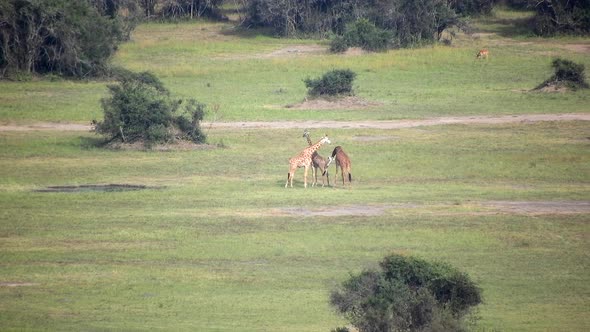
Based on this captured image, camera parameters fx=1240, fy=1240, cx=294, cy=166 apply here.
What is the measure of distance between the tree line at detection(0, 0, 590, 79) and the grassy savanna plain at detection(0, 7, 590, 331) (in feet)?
7.04

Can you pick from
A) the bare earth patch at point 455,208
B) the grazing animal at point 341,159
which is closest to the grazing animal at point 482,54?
the grazing animal at point 341,159

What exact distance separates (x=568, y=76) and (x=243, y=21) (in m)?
20.0

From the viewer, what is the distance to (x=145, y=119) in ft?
94.1

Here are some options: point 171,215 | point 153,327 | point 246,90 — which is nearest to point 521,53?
point 246,90

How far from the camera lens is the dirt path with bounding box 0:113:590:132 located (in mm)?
32156

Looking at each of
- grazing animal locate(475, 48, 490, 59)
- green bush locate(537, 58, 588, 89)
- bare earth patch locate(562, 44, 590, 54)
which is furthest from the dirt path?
bare earth patch locate(562, 44, 590, 54)

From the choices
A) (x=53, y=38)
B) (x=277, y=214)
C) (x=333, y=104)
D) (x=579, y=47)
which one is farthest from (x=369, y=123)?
(x=579, y=47)

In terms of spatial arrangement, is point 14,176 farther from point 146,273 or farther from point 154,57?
point 154,57

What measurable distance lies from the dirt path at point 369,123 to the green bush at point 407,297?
1797 cm

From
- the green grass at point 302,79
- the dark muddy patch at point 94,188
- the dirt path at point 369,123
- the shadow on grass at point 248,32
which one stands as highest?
the dark muddy patch at point 94,188

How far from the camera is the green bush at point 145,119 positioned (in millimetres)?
28750

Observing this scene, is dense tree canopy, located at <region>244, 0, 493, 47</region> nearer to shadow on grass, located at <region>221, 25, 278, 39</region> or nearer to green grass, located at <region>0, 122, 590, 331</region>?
shadow on grass, located at <region>221, 25, 278, 39</region>

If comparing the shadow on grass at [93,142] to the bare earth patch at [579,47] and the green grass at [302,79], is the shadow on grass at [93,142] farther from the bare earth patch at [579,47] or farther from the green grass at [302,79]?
the bare earth patch at [579,47]

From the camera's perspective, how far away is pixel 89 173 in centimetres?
2588
